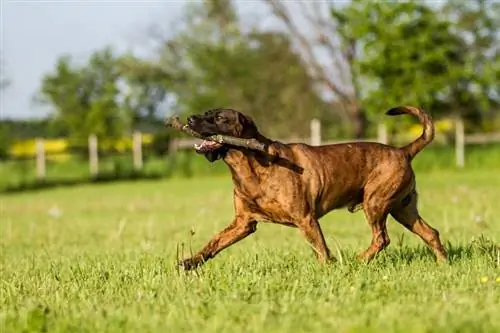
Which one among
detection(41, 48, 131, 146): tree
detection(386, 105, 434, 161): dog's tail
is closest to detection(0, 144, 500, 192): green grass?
detection(41, 48, 131, 146): tree

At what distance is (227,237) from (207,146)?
0.91 m

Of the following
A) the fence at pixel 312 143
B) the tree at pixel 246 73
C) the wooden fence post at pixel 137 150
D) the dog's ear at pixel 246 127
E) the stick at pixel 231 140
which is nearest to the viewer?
the stick at pixel 231 140

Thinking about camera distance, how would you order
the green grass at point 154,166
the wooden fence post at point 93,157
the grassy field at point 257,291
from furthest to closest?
the wooden fence post at point 93,157
the green grass at point 154,166
the grassy field at point 257,291

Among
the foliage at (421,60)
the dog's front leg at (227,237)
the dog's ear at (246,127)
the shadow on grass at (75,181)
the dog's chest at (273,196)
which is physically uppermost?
the foliage at (421,60)

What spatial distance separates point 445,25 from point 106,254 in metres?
36.1

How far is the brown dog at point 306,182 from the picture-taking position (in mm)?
7945

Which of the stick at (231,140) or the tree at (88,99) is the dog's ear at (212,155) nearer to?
the stick at (231,140)

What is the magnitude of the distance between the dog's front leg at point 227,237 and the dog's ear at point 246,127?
0.69 metres

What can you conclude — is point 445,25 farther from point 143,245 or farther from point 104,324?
point 104,324

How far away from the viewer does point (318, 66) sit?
183 ft

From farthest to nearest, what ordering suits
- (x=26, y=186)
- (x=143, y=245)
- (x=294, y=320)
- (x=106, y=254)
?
(x=26, y=186) → (x=143, y=245) → (x=106, y=254) → (x=294, y=320)

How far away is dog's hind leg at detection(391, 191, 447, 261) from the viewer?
8797mm

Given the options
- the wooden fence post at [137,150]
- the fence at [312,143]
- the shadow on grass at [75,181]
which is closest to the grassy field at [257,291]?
the shadow on grass at [75,181]

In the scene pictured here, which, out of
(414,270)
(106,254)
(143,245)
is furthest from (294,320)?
(143,245)
